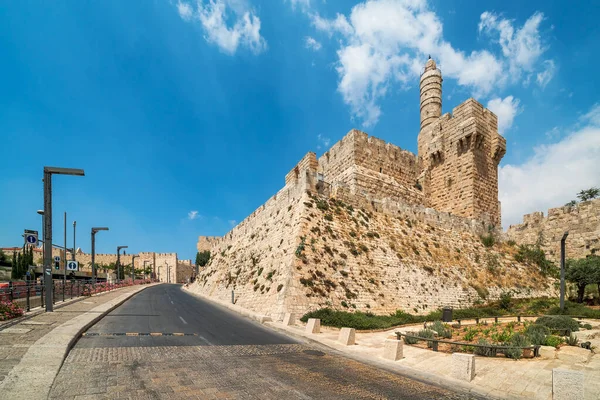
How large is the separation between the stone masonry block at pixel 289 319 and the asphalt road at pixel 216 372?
239 centimetres

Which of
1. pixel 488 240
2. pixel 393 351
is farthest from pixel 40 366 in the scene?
pixel 488 240

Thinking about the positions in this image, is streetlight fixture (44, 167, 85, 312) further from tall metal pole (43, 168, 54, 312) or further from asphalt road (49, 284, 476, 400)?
asphalt road (49, 284, 476, 400)

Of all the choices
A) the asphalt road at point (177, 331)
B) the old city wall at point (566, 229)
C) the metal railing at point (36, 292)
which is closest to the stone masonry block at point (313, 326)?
the asphalt road at point (177, 331)

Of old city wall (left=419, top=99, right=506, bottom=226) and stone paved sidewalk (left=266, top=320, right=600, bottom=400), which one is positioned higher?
old city wall (left=419, top=99, right=506, bottom=226)

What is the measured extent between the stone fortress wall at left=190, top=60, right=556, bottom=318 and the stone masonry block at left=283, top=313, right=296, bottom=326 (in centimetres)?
86

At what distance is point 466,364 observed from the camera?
6.98 metres

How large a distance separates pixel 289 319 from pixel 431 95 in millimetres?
31078

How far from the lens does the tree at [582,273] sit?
68.2ft

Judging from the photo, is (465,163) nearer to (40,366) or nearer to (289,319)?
(289,319)

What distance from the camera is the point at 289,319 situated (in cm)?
1282

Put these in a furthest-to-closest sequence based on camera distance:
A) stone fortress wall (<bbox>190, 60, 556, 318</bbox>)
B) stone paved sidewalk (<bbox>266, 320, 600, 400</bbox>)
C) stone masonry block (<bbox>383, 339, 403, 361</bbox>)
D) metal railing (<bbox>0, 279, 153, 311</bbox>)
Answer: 1. stone fortress wall (<bbox>190, 60, 556, 318</bbox>)
2. metal railing (<bbox>0, 279, 153, 311</bbox>)
3. stone masonry block (<bbox>383, 339, 403, 361</bbox>)
4. stone paved sidewalk (<bbox>266, 320, 600, 400</bbox>)

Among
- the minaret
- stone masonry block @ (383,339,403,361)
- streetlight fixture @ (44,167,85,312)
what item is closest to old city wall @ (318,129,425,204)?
the minaret

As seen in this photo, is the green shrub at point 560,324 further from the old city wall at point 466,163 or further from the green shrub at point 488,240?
the old city wall at point 466,163

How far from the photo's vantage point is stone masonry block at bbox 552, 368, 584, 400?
5465 mm
